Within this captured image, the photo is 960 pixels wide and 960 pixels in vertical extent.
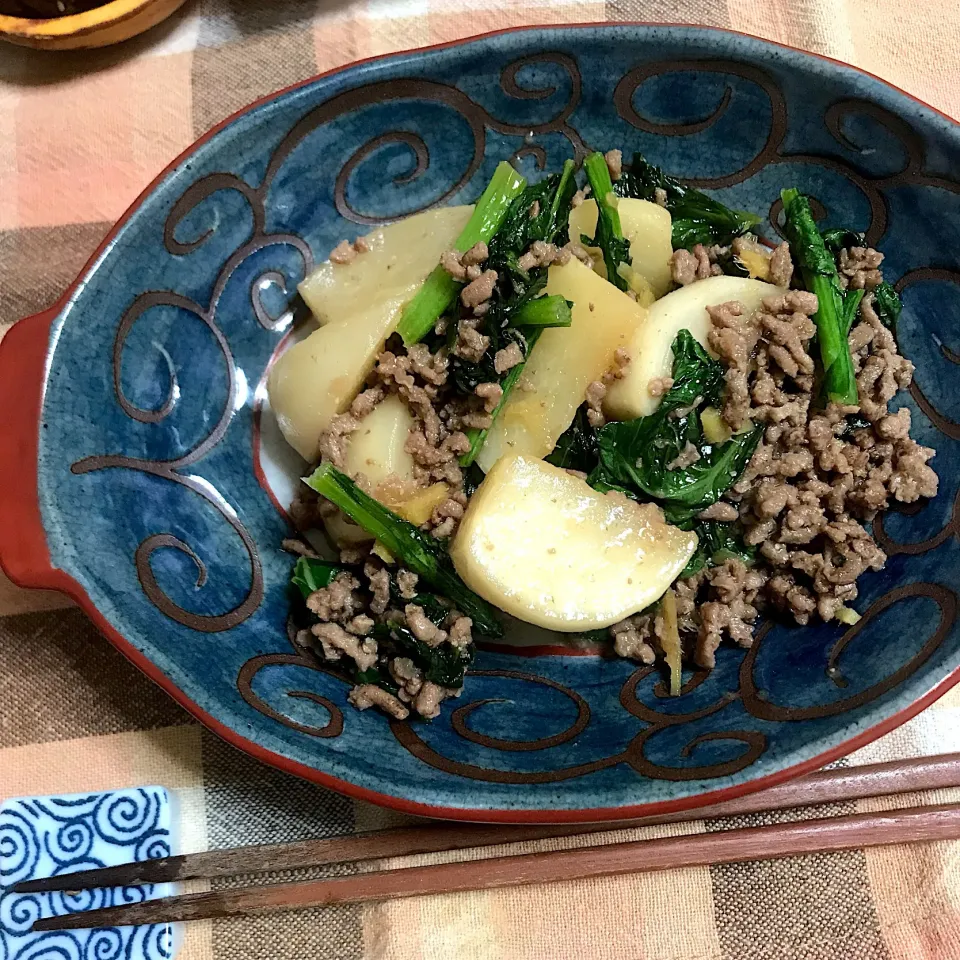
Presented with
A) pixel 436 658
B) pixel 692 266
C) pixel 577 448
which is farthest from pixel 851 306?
pixel 436 658

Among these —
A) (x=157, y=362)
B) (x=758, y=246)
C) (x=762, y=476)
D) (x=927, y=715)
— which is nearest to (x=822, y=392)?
(x=762, y=476)

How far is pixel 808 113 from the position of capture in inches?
94.3

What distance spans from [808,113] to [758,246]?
0.39 m

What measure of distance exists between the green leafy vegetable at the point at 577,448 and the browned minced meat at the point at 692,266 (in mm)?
485

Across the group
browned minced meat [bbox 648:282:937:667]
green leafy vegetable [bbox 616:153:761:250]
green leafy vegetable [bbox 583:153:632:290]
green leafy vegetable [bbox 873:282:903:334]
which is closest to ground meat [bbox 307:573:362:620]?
browned minced meat [bbox 648:282:937:667]

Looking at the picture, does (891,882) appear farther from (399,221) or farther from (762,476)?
(399,221)

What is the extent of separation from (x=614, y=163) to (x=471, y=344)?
79 centimetres

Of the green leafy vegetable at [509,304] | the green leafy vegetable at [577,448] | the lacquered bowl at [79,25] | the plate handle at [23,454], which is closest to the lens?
the plate handle at [23,454]

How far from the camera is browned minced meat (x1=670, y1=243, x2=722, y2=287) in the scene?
2357mm

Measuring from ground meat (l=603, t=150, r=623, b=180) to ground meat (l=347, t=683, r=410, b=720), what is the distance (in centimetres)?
167

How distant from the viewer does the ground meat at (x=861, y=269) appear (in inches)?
93.6

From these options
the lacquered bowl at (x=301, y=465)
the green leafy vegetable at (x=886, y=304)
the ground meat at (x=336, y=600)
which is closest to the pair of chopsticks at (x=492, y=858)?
the lacquered bowl at (x=301, y=465)

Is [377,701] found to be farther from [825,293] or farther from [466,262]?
[825,293]

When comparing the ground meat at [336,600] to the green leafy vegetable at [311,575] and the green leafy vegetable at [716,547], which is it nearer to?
the green leafy vegetable at [311,575]
